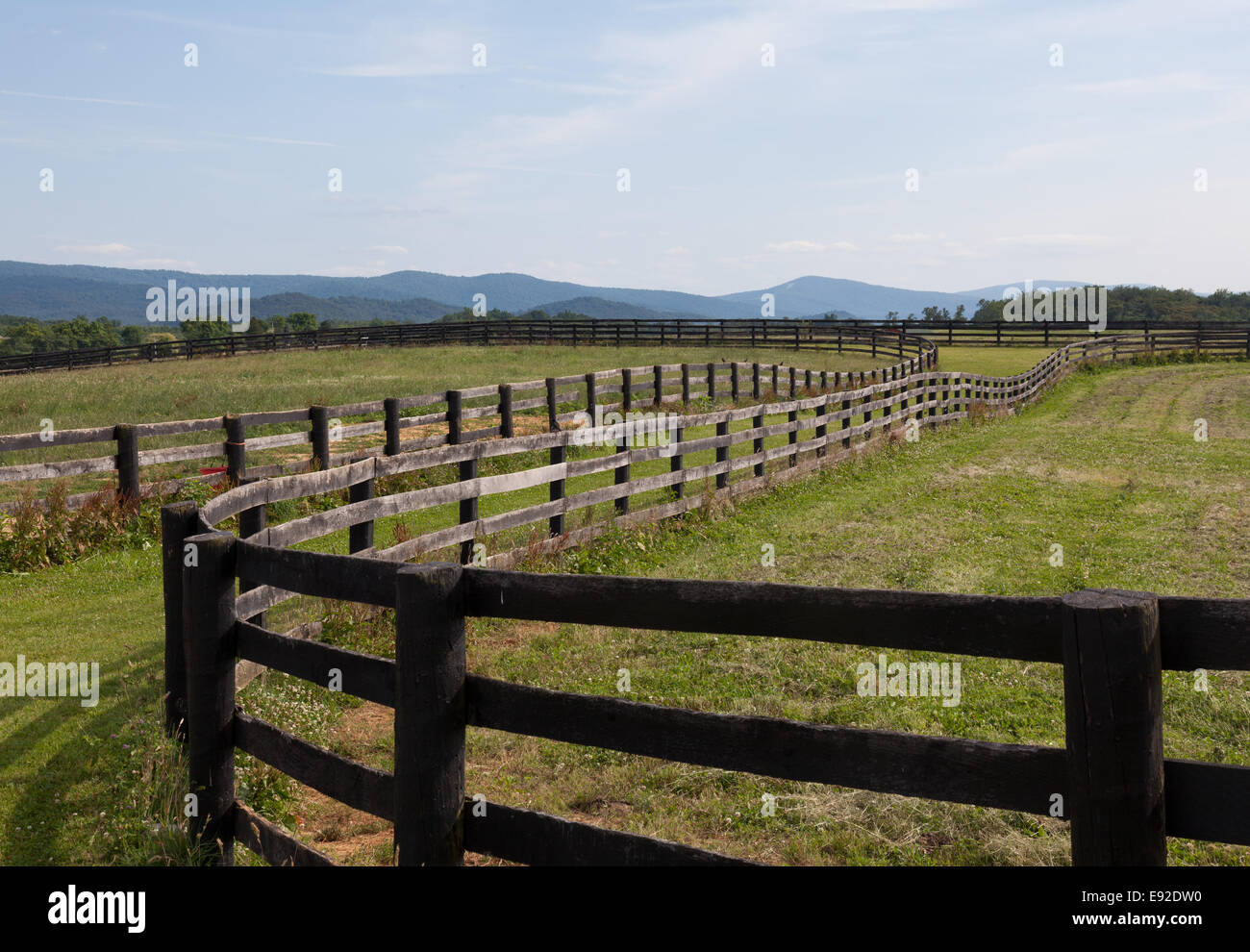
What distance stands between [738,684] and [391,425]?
8.02 meters

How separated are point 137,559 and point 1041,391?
30.5 m

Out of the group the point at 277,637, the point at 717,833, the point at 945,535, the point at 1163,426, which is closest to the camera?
the point at 277,637

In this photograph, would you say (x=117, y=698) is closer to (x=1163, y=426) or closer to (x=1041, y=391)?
(x=1163, y=426)

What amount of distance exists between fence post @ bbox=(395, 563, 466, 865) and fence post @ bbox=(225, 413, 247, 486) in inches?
387

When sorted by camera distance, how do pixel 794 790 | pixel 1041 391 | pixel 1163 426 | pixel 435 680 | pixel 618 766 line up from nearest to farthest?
pixel 435 680 → pixel 794 790 → pixel 618 766 → pixel 1163 426 → pixel 1041 391

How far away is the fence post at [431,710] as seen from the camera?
3422 mm

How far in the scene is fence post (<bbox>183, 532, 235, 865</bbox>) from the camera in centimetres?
436

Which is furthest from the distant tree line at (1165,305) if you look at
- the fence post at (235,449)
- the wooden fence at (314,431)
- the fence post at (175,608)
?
the fence post at (175,608)

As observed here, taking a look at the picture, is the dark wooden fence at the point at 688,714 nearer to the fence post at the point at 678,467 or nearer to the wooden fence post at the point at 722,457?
the fence post at the point at 678,467

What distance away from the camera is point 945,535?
38.3 feet

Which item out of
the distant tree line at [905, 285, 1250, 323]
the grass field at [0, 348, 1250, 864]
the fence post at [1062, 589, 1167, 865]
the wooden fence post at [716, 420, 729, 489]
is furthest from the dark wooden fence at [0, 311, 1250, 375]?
the fence post at [1062, 589, 1167, 865]

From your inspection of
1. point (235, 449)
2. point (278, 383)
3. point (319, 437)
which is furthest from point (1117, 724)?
point (278, 383)

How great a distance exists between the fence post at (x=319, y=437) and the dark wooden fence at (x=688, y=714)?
968 centimetres
